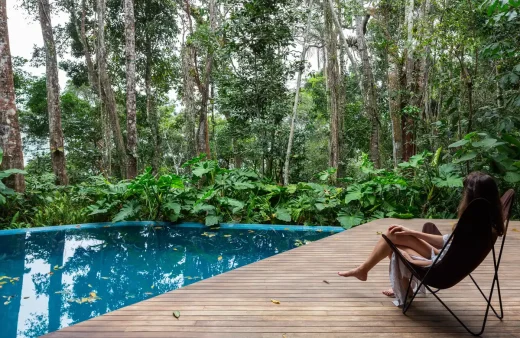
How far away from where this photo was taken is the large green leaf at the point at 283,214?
610 cm

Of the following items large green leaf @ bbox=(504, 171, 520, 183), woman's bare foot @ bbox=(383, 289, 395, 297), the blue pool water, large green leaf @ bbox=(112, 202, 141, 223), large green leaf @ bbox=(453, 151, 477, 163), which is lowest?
the blue pool water

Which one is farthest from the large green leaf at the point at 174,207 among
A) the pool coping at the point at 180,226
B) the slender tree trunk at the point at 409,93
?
the slender tree trunk at the point at 409,93

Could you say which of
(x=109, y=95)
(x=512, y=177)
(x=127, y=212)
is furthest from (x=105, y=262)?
(x=109, y=95)

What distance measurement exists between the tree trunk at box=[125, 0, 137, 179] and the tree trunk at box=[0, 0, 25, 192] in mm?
2913

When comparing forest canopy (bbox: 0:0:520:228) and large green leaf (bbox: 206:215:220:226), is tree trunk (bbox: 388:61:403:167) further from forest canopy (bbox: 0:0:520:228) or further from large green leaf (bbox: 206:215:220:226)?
large green leaf (bbox: 206:215:220:226)

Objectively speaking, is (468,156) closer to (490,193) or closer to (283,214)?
(283,214)

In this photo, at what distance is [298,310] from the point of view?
2113 millimetres

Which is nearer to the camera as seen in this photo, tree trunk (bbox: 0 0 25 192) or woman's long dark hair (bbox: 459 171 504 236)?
woman's long dark hair (bbox: 459 171 504 236)

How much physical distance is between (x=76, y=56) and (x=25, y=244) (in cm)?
1002

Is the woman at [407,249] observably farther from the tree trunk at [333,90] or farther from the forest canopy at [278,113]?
the tree trunk at [333,90]

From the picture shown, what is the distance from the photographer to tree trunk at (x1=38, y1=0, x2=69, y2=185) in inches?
349

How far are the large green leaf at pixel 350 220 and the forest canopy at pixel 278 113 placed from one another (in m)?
0.02

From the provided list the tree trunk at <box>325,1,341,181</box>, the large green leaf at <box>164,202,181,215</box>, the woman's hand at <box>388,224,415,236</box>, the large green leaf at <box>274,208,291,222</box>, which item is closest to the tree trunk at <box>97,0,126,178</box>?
the large green leaf at <box>164,202,181,215</box>

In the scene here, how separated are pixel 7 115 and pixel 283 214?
17.4ft
